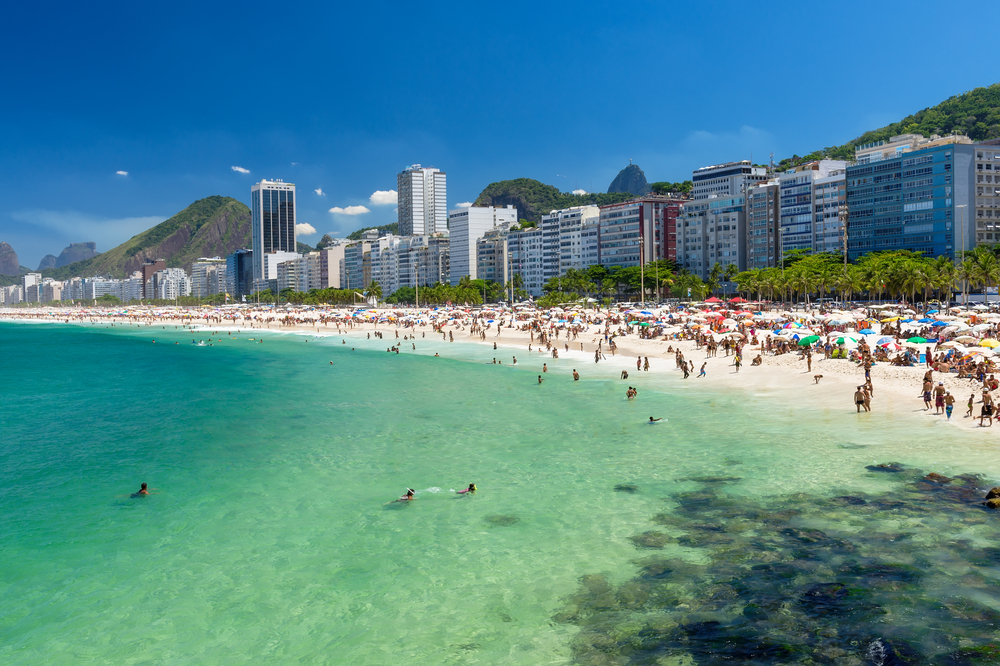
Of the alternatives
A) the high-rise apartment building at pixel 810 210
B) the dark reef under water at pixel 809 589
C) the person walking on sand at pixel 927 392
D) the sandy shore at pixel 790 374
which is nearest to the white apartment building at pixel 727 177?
the high-rise apartment building at pixel 810 210

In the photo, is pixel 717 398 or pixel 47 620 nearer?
pixel 47 620

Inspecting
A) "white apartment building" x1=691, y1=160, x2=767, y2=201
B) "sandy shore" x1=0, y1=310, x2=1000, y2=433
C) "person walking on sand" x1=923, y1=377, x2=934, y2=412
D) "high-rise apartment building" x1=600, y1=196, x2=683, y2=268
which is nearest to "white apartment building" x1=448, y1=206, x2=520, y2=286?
"high-rise apartment building" x1=600, y1=196, x2=683, y2=268

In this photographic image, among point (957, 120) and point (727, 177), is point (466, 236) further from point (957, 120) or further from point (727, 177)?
point (957, 120)

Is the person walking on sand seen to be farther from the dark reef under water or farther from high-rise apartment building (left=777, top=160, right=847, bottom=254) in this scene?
high-rise apartment building (left=777, top=160, right=847, bottom=254)

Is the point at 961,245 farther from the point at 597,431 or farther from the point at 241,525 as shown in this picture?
the point at 241,525

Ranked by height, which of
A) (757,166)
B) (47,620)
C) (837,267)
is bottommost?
(47,620)

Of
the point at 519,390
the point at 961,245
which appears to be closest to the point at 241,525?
the point at 519,390
